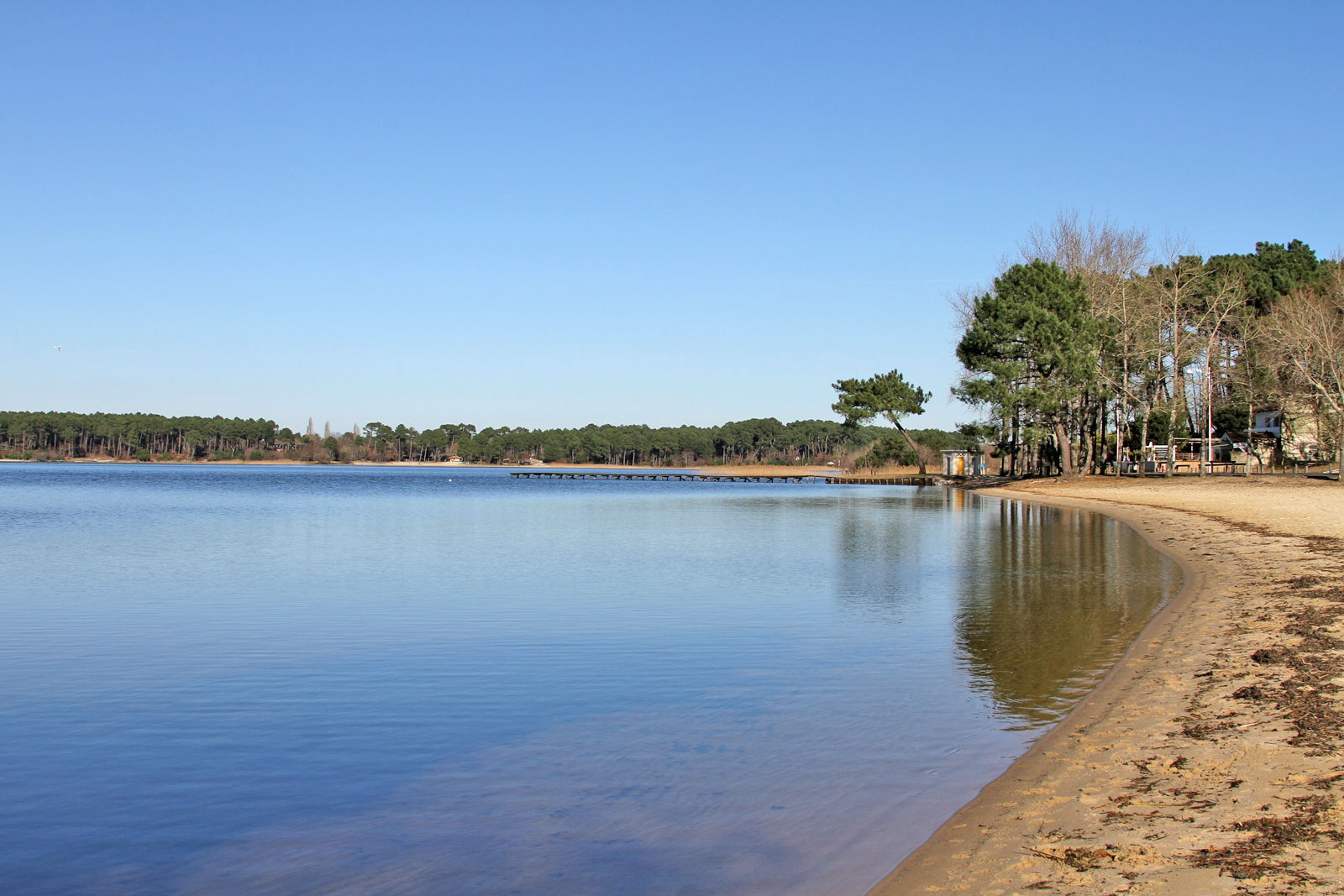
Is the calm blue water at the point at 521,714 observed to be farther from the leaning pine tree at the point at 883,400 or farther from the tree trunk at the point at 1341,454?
the leaning pine tree at the point at 883,400

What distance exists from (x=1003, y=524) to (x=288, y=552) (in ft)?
74.0

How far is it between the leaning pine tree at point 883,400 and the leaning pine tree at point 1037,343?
78.6ft

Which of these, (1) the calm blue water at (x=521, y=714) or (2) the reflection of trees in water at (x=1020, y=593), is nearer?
(1) the calm blue water at (x=521, y=714)

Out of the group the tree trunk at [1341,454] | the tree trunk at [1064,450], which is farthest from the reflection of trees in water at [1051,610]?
the tree trunk at [1064,450]

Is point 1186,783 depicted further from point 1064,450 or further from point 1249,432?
point 1249,432

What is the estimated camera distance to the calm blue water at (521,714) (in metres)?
5.96

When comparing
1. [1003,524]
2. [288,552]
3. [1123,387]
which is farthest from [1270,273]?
[288,552]

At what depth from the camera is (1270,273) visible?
63.7 meters

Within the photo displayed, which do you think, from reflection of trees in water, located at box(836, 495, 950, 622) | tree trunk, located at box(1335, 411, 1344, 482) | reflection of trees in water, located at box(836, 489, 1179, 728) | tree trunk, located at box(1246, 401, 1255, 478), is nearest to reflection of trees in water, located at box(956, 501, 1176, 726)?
reflection of trees in water, located at box(836, 489, 1179, 728)

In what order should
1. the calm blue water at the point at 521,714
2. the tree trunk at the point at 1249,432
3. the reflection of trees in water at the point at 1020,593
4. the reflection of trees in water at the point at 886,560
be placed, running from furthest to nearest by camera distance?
the tree trunk at the point at 1249,432, the reflection of trees in water at the point at 886,560, the reflection of trees in water at the point at 1020,593, the calm blue water at the point at 521,714

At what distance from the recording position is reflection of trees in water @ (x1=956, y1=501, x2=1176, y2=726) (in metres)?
10.2

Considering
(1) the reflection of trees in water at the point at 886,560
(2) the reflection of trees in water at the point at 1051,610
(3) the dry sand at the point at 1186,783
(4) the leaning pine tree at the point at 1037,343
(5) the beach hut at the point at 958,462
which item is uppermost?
(4) the leaning pine tree at the point at 1037,343

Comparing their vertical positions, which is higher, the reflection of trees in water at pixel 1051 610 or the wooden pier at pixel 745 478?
the wooden pier at pixel 745 478

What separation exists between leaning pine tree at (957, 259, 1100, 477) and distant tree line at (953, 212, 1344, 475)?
3.4 inches
